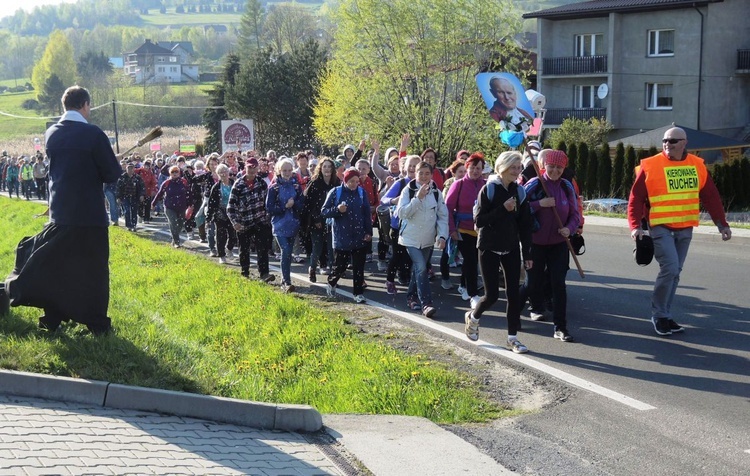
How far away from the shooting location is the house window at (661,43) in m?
47.4

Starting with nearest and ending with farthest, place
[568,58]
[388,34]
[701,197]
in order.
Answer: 1. [701,197]
2. [388,34]
3. [568,58]

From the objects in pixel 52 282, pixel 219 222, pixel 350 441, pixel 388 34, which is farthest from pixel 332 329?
pixel 388 34

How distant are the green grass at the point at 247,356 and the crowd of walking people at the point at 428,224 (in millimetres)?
1050

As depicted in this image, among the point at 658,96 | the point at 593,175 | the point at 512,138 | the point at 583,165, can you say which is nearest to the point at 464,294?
the point at 512,138

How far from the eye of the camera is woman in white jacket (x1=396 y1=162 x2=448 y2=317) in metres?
10.6

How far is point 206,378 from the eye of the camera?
7.21m

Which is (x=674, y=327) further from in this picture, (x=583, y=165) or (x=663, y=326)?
(x=583, y=165)

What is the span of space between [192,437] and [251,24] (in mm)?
138711

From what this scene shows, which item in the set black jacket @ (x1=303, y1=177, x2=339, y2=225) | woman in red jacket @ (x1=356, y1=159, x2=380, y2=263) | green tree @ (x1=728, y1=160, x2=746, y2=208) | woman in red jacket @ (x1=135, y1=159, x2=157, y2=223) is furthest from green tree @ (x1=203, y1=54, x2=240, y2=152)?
black jacket @ (x1=303, y1=177, x2=339, y2=225)

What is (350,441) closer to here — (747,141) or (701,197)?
(701,197)

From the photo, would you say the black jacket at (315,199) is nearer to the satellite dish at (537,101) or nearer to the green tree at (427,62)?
the satellite dish at (537,101)

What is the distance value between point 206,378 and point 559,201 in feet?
14.0

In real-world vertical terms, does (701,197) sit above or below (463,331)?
above

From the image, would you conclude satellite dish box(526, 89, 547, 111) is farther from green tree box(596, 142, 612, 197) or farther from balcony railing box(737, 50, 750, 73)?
balcony railing box(737, 50, 750, 73)
